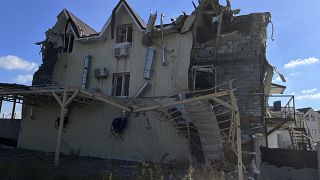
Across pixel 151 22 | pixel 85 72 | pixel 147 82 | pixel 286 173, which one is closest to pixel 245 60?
pixel 147 82

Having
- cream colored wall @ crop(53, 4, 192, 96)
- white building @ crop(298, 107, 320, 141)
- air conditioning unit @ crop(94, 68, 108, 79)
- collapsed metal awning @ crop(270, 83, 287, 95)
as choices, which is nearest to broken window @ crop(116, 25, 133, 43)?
cream colored wall @ crop(53, 4, 192, 96)

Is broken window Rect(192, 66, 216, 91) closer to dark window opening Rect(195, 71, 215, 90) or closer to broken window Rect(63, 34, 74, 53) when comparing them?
dark window opening Rect(195, 71, 215, 90)

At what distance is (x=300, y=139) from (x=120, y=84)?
1100 cm

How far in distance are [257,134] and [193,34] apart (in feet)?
18.8

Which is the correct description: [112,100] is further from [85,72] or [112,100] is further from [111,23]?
[111,23]

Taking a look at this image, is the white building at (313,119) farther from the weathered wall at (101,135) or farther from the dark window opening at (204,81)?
the weathered wall at (101,135)

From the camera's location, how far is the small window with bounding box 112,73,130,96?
1816 cm

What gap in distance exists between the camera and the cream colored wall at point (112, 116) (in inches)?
645

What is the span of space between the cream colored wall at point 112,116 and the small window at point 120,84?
0.93ft

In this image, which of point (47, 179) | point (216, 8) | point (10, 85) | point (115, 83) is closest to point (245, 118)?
point (216, 8)

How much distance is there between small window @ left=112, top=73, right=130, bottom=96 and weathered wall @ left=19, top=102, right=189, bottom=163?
3.23 ft

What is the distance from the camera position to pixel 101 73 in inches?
722

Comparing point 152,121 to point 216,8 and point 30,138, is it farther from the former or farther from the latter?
point 30,138

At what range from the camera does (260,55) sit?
608 inches
